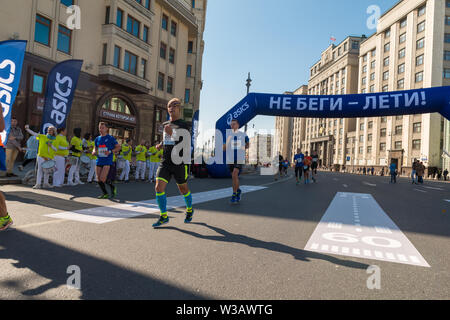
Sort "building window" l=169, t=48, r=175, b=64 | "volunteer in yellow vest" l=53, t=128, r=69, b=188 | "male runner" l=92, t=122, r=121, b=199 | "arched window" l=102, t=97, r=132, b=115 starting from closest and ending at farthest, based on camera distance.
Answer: "male runner" l=92, t=122, r=121, b=199 → "volunteer in yellow vest" l=53, t=128, r=69, b=188 → "arched window" l=102, t=97, r=132, b=115 → "building window" l=169, t=48, r=175, b=64

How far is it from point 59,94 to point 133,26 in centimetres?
1458

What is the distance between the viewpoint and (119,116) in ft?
68.9

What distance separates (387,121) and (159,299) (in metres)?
61.9

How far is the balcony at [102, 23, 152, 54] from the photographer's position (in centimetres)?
1956

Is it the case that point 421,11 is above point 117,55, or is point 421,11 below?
above

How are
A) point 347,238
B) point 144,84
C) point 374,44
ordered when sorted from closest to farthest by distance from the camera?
point 347,238 < point 144,84 < point 374,44

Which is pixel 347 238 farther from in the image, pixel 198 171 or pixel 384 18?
pixel 384 18

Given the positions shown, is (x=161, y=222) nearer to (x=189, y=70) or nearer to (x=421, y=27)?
(x=189, y=70)

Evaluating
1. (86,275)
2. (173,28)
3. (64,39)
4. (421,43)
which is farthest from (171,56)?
(421,43)

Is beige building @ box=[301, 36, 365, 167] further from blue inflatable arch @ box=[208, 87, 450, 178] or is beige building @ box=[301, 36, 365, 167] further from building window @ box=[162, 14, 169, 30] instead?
blue inflatable arch @ box=[208, 87, 450, 178]

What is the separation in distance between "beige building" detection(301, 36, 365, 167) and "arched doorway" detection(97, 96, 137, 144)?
61174 mm

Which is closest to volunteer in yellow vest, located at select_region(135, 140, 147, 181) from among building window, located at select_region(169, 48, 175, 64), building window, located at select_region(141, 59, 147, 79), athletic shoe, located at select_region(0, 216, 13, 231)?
athletic shoe, located at select_region(0, 216, 13, 231)

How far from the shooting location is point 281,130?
127 m
